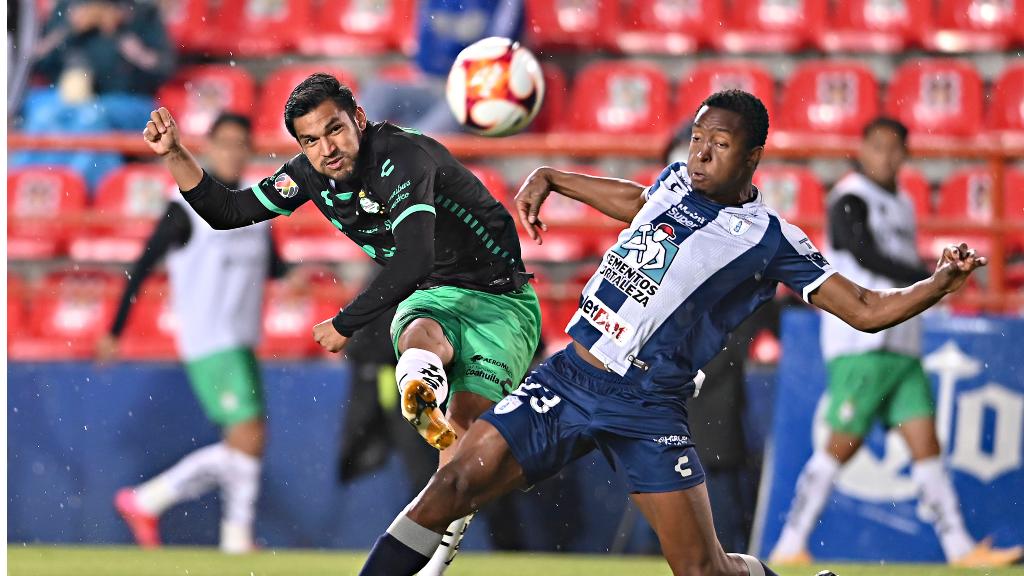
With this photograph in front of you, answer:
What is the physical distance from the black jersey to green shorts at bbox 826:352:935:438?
248 cm

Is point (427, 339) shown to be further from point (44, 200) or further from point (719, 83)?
point (44, 200)

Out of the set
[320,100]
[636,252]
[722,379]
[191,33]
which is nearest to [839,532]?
[722,379]

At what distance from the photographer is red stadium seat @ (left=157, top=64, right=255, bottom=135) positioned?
1072cm

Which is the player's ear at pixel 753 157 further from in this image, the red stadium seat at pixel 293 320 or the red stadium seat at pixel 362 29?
the red stadium seat at pixel 362 29

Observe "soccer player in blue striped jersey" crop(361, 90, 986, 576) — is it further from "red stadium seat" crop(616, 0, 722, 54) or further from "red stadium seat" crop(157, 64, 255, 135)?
"red stadium seat" crop(157, 64, 255, 135)

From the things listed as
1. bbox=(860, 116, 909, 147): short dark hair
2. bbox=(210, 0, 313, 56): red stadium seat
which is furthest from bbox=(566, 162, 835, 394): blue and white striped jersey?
bbox=(210, 0, 313, 56): red stadium seat

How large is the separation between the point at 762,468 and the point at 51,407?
3689 mm

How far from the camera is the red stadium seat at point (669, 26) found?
10.8 metres

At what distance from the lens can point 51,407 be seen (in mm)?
7746

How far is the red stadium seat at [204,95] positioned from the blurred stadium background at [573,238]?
0.7 inches

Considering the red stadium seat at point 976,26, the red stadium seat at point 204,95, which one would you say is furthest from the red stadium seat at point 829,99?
the red stadium seat at point 204,95

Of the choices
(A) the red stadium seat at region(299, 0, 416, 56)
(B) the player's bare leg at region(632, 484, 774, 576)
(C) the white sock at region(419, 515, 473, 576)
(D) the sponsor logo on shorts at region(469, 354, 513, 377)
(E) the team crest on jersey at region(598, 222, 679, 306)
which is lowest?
(C) the white sock at region(419, 515, 473, 576)

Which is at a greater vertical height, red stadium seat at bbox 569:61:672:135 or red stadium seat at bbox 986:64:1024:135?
red stadium seat at bbox 986:64:1024:135

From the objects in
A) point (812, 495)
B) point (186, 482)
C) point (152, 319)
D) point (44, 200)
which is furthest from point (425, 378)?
point (44, 200)
